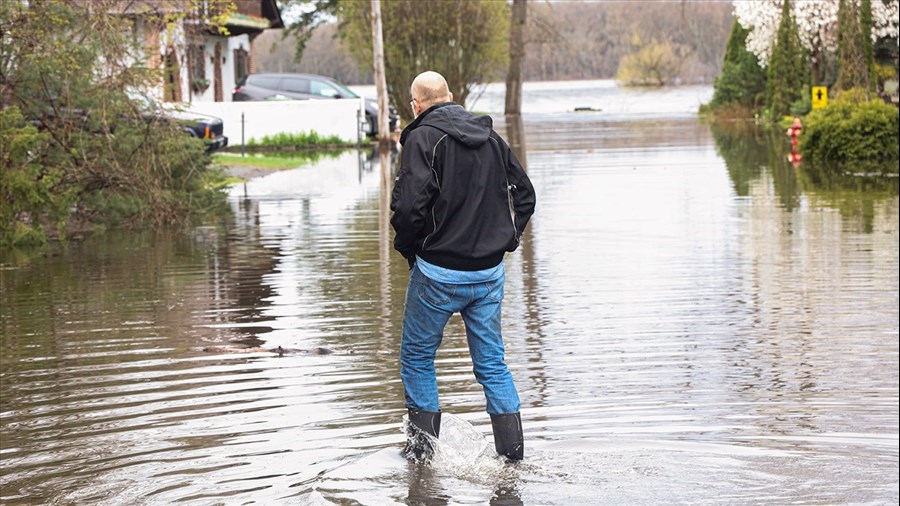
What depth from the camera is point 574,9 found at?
5108 inches

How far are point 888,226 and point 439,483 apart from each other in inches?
417

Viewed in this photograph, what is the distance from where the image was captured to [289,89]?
41969 millimetres

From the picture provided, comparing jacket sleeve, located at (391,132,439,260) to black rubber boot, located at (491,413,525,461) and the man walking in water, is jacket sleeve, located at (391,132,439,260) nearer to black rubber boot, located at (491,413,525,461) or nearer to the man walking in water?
the man walking in water

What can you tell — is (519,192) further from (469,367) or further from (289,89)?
(289,89)

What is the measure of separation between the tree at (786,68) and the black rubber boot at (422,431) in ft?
132

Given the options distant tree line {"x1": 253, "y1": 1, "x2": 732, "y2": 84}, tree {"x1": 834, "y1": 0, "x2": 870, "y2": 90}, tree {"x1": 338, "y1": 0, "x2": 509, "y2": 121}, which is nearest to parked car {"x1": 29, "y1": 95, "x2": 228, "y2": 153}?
tree {"x1": 834, "y1": 0, "x2": 870, "y2": 90}

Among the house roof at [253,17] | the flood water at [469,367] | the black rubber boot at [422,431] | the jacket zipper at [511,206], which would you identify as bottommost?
the flood water at [469,367]

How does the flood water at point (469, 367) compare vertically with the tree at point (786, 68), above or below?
below

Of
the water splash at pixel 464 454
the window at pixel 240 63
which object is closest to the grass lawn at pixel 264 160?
the window at pixel 240 63

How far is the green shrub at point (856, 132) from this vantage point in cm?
2520

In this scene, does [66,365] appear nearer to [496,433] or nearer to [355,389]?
[355,389]

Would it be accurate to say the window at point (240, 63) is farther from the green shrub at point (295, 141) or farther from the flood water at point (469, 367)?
the flood water at point (469, 367)

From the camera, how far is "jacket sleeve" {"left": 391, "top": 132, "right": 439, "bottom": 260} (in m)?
6.01

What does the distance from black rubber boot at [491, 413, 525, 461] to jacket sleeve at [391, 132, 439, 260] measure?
87 cm
